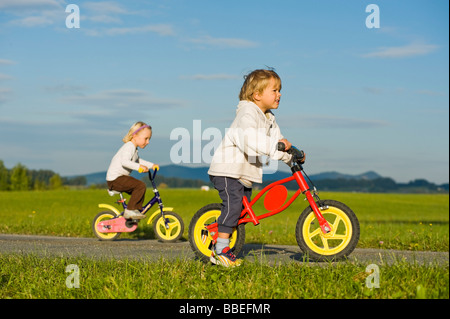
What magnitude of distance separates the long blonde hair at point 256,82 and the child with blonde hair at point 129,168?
353 cm

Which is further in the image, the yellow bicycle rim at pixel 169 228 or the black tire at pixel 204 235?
the yellow bicycle rim at pixel 169 228

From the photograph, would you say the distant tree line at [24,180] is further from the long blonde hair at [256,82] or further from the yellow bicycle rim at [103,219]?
the long blonde hair at [256,82]

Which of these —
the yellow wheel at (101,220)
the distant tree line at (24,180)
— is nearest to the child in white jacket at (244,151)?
the yellow wheel at (101,220)

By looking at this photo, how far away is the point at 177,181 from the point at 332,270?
84.6m

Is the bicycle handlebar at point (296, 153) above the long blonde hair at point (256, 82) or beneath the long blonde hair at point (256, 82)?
beneath

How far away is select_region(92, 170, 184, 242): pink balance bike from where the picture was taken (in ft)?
29.4

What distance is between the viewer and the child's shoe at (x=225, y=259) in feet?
17.3

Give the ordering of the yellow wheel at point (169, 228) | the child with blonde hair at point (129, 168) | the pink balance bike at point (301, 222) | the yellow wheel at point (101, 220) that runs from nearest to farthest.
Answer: the pink balance bike at point (301, 222) → the child with blonde hair at point (129, 168) → the yellow wheel at point (169, 228) → the yellow wheel at point (101, 220)

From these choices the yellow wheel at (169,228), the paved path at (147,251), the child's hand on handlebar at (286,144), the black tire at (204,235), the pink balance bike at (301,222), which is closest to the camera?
the child's hand on handlebar at (286,144)

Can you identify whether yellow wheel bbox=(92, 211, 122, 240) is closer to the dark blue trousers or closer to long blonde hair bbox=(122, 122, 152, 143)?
long blonde hair bbox=(122, 122, 152, 143)

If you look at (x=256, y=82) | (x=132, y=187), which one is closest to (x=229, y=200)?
(x=256, y=82)
